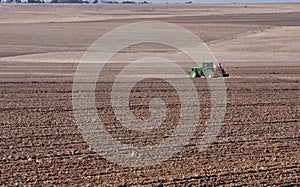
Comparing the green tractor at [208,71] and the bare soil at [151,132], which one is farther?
the green tractor at [208,71]

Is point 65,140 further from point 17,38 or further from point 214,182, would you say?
point 17,38

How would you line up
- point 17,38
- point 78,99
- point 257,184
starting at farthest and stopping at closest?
point 17,38
point 78,99
point 257,184

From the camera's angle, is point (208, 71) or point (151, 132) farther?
point (208, 71)

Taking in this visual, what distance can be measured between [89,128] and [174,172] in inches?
176

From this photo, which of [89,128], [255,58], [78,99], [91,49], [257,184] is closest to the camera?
[257,184]

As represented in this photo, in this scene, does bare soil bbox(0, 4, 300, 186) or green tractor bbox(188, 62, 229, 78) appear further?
green tractor bbox(188, 62, 229, 78)

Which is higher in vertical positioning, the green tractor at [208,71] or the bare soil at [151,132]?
the bare soil at [151,132]

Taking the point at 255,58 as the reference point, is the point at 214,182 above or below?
above

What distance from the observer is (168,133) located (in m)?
15.0

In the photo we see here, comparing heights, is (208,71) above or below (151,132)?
below

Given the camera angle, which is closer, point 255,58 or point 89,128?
point 89,128

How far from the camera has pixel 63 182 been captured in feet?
35.2

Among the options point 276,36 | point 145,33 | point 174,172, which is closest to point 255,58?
point 276,36

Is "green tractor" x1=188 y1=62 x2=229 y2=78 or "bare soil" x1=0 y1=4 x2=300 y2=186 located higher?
"bare soil" x1=0 y1=4 x2=300 y2=186
